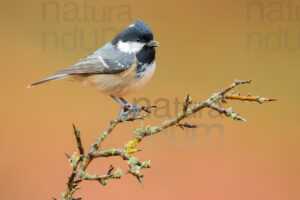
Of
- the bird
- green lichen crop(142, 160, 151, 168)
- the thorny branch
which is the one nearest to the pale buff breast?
the bird

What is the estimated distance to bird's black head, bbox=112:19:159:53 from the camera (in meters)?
0.96

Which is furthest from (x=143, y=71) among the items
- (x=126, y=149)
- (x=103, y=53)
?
(x=126, y=149)

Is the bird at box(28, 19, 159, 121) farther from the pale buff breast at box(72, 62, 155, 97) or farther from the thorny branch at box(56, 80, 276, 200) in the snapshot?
the thorny branch at box(56, 80, 276, 200)

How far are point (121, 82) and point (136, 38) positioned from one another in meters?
0.15

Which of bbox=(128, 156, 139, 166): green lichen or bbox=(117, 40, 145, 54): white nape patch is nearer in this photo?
bbox=(128, 156, 139, 166): green lichen

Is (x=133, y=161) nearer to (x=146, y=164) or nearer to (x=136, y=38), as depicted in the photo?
(x=146, y=164)

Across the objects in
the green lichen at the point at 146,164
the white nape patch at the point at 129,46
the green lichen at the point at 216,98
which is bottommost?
the green lichen at the point at 146,164

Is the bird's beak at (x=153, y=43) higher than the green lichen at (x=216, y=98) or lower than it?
higher

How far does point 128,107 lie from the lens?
90cm

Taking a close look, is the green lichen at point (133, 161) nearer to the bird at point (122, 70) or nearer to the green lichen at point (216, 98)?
the green lichen at point (216, 98)

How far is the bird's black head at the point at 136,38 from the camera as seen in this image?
38.0 inches

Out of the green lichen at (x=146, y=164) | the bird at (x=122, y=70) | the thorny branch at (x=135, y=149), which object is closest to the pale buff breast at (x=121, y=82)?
the bird at (x=122, y=70)

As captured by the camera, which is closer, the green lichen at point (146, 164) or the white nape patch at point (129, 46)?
the green lichen at point (146, 164)

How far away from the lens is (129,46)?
1048 millimetres
